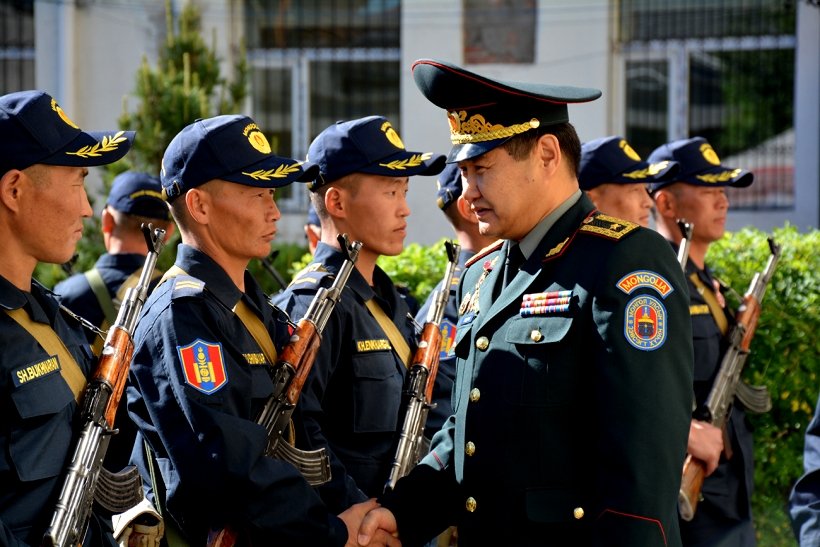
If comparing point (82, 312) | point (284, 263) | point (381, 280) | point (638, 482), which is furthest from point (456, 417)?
point (284, 263)

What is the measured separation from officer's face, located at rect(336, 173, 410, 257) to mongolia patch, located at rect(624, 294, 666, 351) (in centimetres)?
190

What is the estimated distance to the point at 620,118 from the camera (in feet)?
39.6

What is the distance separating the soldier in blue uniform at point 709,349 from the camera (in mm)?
5566

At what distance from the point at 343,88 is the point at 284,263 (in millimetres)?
4378

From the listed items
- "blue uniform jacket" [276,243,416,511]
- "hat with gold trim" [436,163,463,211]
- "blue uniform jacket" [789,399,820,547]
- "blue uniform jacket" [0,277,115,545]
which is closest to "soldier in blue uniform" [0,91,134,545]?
"blue uniform jacket" [0,277,115,545]

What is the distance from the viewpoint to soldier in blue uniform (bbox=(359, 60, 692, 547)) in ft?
9.71

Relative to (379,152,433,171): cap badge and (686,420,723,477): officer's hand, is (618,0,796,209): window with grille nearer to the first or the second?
(686,420,723,477): officer's hand

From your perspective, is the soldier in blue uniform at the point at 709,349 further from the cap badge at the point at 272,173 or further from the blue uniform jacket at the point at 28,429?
the blue uniform jacket at the point at 28,429

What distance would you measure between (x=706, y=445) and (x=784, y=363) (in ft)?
3.89

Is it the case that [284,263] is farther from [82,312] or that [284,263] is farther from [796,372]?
[796,372]

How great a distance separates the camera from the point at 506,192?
333 cm

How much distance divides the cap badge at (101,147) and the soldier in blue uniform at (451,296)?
161 cm

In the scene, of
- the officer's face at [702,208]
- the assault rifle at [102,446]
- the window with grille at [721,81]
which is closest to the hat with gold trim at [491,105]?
the assault rifle at [102,446]

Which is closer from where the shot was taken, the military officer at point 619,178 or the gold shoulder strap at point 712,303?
the gold shoulder strap at point 712,303
